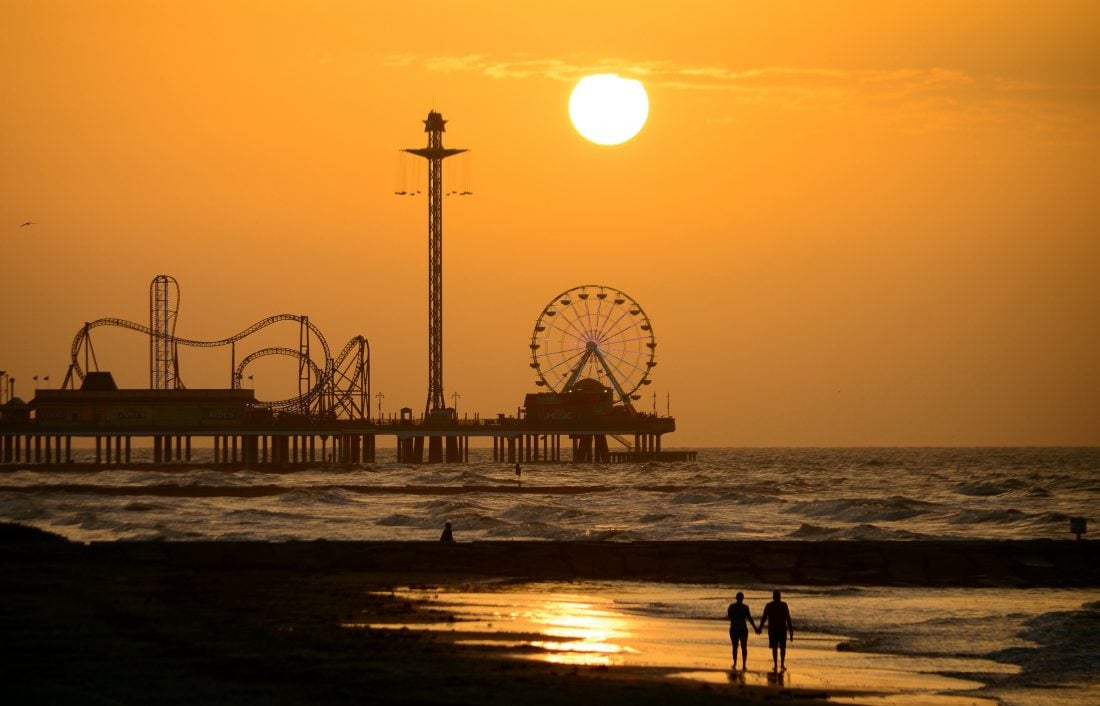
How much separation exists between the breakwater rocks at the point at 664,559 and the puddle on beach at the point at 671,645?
4.84 meters

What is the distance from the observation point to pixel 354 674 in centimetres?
2144

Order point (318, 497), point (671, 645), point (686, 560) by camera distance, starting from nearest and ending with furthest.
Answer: point (671, 645) < point (686, 560) < point (318, 497)

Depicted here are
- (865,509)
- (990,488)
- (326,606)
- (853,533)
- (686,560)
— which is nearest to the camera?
(326,606)

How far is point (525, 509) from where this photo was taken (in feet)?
220

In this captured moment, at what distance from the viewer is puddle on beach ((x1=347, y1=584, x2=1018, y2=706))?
22672 mm

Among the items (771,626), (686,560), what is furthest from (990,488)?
(771,626)

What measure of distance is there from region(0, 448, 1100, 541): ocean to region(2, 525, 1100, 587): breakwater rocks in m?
11.9

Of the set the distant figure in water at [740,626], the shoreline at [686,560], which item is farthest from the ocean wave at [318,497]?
the distant figure in water at [740,626]

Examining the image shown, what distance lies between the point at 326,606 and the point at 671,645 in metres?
6.97

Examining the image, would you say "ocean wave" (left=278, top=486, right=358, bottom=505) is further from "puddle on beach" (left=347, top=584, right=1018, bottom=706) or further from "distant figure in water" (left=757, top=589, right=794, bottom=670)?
"distant figure in water" (left=757, top=589, right=794, bottom=670)

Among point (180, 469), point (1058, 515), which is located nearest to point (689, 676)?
point (1058, 515)

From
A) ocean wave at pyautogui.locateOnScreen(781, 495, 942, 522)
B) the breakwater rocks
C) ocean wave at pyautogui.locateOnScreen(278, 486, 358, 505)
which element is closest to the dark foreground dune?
the breakwater rocks

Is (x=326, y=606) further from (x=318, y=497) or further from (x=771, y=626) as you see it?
(x=318, y=497)

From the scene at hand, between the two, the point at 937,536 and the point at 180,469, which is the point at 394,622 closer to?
the point at 937,536
